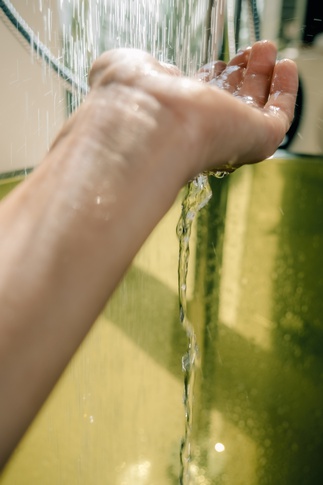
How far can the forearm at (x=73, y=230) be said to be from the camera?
290mm

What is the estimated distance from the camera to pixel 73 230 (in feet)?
1.03

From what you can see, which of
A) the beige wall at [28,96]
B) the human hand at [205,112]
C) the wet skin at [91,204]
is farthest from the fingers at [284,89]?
the beige wall at [28,96]

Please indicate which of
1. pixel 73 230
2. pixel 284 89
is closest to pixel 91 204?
pixel 73 230

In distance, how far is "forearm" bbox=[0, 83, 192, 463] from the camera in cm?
29

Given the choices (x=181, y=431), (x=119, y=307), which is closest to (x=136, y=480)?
(x=181, y=431)

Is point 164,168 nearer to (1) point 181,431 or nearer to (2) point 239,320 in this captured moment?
(2) point 239,320

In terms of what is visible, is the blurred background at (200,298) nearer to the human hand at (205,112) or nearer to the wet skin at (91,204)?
the human hand at (205,112)

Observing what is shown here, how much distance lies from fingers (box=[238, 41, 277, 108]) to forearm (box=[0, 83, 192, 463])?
10.2 inches

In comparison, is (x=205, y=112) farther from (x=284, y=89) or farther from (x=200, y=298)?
(x=200, y=298)

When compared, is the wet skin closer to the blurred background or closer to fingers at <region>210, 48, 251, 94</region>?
fingers at <region>210, 48, 251, 94</region>

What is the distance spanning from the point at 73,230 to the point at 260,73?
1.27ft

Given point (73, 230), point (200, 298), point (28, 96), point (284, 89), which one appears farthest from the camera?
point (200, 298)

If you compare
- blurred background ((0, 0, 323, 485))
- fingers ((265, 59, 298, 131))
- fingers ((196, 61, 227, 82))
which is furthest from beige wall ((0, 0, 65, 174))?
fingers ((265, 59, 298, 131))

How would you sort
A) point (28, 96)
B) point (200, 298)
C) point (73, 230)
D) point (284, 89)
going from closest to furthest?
point (73, 230)
point (284, 89)
point (28, 96)
point (200, 298)
